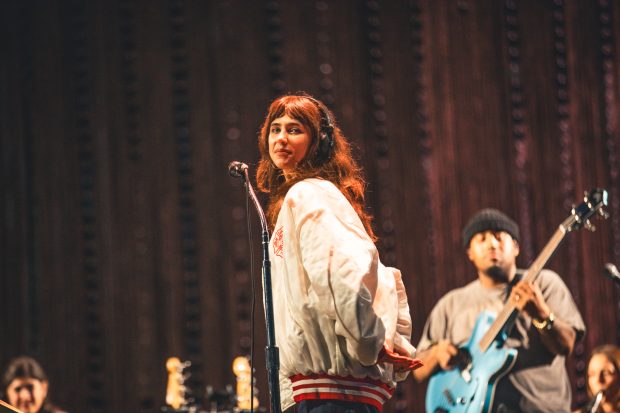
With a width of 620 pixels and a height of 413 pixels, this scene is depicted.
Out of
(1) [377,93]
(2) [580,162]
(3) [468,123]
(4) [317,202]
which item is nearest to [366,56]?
(1) [377,93]

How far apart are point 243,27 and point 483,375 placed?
10.9 feet

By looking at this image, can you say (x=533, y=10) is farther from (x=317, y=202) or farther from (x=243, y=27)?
(x=317, y=202)

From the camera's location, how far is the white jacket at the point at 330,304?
2625mm

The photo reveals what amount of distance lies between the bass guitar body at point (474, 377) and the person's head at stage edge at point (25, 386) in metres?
2.25

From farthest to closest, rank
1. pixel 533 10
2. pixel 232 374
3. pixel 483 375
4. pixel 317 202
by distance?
pixel 533 10 → pixel 232 374 → pixel 483 375 → pixel 317 202

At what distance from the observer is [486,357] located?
469cm

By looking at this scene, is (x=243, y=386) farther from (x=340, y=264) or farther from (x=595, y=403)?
(x=340, y=264)

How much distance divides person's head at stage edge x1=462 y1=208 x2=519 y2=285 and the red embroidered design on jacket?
214 cm

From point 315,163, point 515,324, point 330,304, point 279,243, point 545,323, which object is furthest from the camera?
point 515,324

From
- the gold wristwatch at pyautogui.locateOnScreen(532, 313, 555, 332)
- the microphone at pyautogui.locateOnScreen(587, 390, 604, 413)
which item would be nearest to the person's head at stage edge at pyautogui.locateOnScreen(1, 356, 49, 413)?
the gold wristwatch at pyautogui.locateOnScreen(532, 313, 555, 332)

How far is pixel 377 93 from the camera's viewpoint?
262 inches

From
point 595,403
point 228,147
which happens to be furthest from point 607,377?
point 228,147

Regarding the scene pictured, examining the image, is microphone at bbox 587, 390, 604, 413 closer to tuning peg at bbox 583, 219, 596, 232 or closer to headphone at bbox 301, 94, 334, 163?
tuning peg at bbox 583, 219, 596, 232

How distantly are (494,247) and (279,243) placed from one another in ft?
7.11
